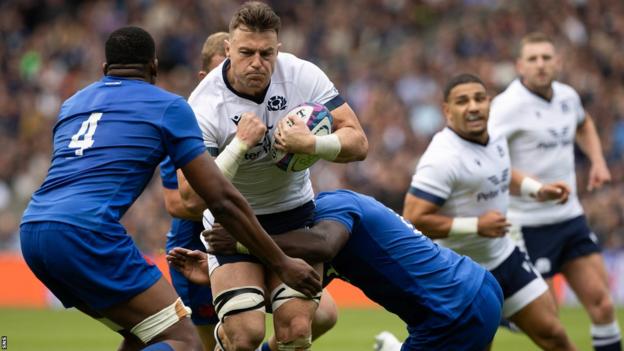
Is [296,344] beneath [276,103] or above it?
beneath

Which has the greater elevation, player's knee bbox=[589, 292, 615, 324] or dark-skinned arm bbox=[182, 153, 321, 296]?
dark-skinned arm bbox=[182, 153, 321, 296]

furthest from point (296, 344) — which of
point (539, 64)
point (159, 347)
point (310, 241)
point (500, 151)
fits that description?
point (539, 64)

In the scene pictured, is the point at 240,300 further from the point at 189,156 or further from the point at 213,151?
the point at 189,156

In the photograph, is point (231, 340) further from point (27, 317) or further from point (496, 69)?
point (496, 69)

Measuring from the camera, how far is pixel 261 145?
6430 millimetres

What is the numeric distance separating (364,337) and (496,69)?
743cm

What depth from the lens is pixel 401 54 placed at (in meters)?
20.1

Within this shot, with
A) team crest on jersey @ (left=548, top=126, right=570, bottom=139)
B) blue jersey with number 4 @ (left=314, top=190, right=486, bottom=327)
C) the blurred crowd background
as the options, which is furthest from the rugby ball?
the blurred crowd background

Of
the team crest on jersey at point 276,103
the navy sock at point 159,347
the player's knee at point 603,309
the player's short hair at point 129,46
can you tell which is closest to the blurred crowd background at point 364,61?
the player's knee at point 603,309

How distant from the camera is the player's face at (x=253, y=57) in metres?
6.33

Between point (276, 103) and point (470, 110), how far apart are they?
7.43ft

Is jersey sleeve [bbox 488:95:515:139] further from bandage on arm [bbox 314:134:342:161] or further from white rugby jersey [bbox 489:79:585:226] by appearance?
bandage on arm [bbox 314:134:342:161]

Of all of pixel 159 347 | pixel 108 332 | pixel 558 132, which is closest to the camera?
pixel 159 347

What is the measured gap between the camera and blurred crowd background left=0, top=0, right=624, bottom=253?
17.6 metres
